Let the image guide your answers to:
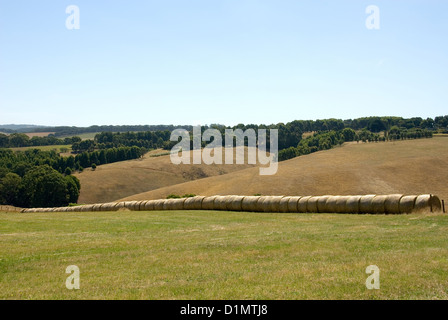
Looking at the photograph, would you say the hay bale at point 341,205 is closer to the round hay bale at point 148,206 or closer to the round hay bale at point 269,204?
the round hay bale at point 269,204

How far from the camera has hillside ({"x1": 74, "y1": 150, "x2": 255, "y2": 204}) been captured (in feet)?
384

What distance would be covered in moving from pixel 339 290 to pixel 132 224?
18289mm

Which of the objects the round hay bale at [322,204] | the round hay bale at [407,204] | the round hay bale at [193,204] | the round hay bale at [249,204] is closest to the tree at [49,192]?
the round hay bale at [193,204]

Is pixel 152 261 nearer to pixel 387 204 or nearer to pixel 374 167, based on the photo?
pixel 387 204

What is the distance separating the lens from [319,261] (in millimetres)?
14758

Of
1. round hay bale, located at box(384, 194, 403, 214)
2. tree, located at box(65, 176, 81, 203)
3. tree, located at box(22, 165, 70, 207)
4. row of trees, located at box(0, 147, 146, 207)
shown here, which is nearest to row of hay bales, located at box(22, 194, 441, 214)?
round hay bale, located at box(384, 194, 403, 214)

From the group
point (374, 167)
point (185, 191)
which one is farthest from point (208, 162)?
point (374, 167)

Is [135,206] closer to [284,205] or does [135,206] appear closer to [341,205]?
[284,205]

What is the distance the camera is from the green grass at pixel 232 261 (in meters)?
11.6

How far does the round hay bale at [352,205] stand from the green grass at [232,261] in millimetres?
6631

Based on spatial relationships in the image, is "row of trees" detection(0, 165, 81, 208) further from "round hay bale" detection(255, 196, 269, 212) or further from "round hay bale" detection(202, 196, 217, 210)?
"round hay bale" detection(255, 196, 269, 212)

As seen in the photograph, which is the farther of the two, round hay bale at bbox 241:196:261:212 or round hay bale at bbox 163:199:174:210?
round hay bale at bbox 163:199:174:210

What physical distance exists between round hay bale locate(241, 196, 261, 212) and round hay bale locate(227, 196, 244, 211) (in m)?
0.30

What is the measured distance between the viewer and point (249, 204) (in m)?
38.1
